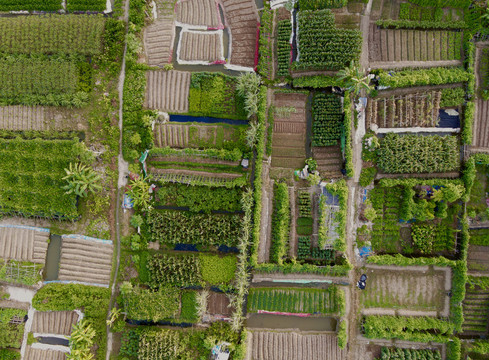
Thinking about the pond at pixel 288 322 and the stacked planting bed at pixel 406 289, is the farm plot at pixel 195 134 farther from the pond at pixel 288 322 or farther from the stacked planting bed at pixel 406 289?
the stacked planting bed at pixel 406 289

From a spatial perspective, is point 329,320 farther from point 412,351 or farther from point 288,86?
point 288,86

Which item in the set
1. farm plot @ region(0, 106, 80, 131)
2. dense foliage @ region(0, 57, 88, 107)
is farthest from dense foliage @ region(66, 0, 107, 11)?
farm plot @ region(0, 106, 80, 131)

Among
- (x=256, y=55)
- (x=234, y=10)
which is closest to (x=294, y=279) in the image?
(x=256, y=55)

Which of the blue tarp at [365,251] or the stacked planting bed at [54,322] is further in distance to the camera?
the stacked planting bed at [54,322]

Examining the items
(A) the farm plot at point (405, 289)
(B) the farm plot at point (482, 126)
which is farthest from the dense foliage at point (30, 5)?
(B) the farm plot at point (482, 126)

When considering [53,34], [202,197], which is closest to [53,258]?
[202,197]

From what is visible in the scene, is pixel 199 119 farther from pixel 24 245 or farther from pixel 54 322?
pixel 54 322
